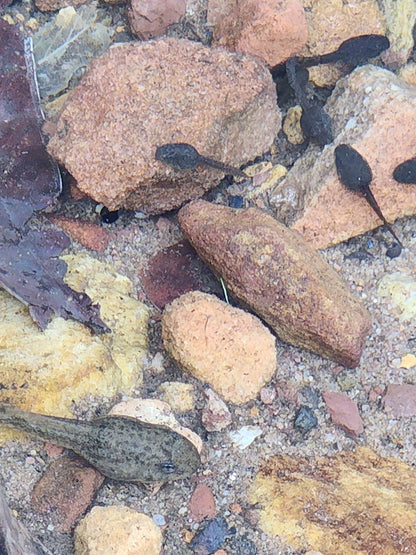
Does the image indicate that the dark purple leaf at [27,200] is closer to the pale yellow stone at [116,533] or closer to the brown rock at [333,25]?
the pale yellow stone at [116,533]

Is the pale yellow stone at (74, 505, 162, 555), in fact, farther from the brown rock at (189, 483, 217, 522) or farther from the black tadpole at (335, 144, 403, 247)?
the black tadpole at (335, 144, 403, 247)

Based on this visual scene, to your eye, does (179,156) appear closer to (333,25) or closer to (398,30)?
(333,25)

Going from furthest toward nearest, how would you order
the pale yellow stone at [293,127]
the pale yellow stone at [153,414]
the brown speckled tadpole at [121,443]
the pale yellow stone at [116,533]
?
1. the pale yellow stone at [293,127]
2. the pale yellow stone at [153,414]
3. the brown speckled tadpole at [121,443]
4. the pale yellow stone at [116,533]

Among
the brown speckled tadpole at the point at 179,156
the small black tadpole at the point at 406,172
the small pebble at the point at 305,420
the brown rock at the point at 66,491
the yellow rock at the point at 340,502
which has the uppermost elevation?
the brown speckled tadpole at the point at 179,156

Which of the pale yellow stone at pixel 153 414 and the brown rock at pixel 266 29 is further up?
the brown rock at pixel 266 29

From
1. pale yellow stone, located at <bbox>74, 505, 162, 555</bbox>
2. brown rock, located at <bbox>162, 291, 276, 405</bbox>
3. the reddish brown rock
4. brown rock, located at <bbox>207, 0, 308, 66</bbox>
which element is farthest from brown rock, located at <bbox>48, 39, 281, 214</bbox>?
pale yellow stone, located at <bbox>74, 505, 162, 555</bbox>

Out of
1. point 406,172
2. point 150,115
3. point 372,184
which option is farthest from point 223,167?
point 406,172

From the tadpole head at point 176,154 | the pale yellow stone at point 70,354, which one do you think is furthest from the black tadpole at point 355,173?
the pale yellow stone at point 70,354
